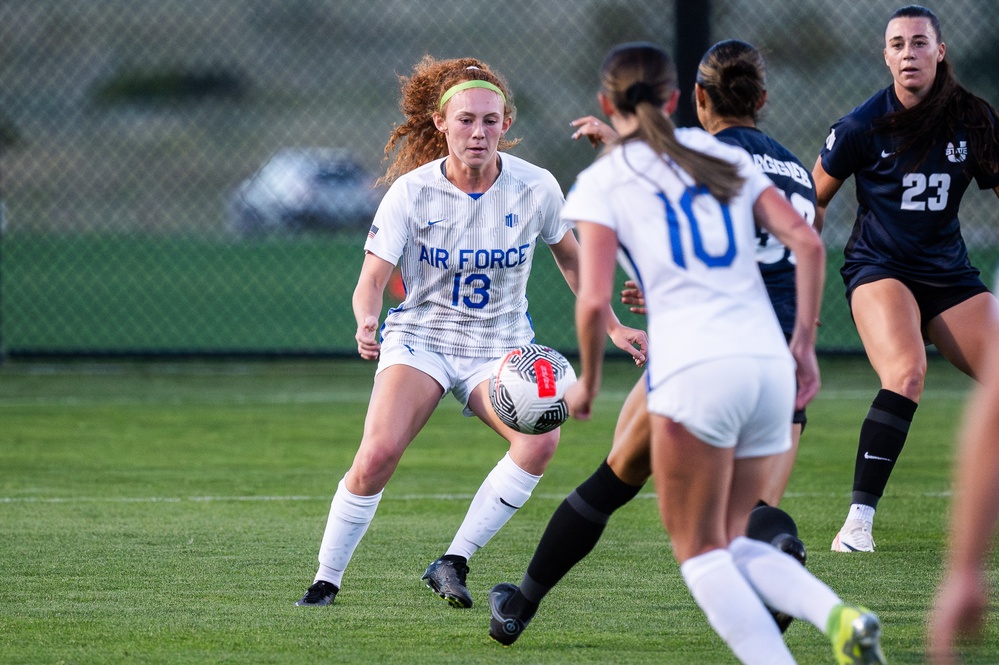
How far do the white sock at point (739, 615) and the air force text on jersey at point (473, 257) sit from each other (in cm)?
176

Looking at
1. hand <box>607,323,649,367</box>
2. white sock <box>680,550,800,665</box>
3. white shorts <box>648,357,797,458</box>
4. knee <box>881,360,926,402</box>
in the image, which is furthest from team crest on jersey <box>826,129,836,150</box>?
white sock <box>680,550,800,665</box>

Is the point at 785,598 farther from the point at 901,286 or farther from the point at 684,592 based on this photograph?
the point at 901,286

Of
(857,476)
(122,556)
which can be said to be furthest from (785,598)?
(122,556)

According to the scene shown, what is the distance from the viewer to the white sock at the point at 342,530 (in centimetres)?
440

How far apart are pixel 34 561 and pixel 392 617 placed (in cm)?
156

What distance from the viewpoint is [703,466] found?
301cm

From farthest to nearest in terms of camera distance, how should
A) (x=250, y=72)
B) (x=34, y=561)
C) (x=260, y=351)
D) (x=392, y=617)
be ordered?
1. (x=250, y=72)
2. (x=260, y=351)
3. (x=34, y=561)
4. (x=392, y=617)

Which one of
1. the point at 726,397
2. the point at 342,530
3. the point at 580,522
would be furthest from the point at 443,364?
the point at 726,397

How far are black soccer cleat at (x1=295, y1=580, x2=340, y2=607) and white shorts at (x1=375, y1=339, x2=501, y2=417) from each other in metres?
0.70

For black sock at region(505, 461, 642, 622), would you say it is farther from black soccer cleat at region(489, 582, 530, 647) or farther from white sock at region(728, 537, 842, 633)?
white sock at region(728, 537, 842, 633)

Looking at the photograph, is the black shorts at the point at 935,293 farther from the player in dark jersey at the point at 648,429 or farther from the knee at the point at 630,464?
the knee at the point at 630,464

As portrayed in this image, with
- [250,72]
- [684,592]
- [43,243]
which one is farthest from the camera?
[250,72]

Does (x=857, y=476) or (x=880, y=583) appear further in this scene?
(x=857, y=476)

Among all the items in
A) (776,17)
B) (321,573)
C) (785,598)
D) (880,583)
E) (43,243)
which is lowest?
(43,243)
